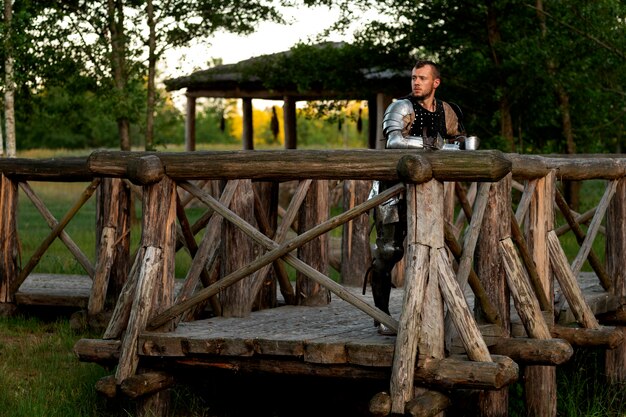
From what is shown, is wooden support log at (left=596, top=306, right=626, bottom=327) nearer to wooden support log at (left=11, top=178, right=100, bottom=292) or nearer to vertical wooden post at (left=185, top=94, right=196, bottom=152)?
wooden support log at (left=11, top=178, right=100, bottom=292)

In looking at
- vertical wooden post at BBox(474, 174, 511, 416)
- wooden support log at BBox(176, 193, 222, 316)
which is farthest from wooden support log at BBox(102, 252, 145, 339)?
vertical wooden post at BBox(474, 174, 511, 416)

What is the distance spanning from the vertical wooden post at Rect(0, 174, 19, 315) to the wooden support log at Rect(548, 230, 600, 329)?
4.93 m

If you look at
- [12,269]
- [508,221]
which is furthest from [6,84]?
[508,221]

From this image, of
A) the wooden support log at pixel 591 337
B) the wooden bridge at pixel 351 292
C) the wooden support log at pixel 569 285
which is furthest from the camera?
the wooden support log at pixel 591 337

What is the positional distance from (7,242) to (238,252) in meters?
3.76

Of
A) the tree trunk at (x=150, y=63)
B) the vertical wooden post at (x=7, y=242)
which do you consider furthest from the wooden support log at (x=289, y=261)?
the tree trunk at (x=150, y=63)

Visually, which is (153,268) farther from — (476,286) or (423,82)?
(423,82)

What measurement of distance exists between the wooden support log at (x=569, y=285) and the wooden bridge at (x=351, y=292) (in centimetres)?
1

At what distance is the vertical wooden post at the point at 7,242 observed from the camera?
11.4 metres

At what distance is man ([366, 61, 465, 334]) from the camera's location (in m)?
7.76

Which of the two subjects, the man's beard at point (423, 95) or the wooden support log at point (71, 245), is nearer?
the man's beard at point (423, 95)

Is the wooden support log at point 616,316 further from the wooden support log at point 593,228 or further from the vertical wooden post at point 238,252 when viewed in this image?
the vertical wooden post at point 238,252

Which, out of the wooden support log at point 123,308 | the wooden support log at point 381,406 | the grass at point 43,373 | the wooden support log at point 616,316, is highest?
the wooden support log at point 123,308

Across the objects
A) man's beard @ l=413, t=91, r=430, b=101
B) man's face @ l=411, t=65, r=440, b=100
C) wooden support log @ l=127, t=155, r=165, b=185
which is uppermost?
man's face @ l=411, t=65, r=440, b=100
